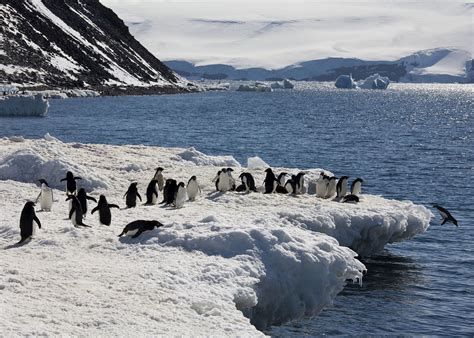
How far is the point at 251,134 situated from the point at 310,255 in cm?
7037

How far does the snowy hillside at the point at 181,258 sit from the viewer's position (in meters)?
15.0

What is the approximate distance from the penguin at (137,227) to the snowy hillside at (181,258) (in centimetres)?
17

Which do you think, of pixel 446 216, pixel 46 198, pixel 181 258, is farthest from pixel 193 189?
pixel 446 216

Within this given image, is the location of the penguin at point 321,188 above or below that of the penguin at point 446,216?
above

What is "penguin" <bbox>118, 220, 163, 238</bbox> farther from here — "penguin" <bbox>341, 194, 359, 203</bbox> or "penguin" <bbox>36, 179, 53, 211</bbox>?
"penguin" <bbox>341, 194, 359, 203</bbox>

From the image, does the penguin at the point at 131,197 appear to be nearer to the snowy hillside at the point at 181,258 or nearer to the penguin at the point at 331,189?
the snowy hillside at the point at 181,258

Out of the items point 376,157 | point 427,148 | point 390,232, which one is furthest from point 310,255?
point 427,148

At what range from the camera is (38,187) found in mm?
28828

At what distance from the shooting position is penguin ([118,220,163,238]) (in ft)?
68.0

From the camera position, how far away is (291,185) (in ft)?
103

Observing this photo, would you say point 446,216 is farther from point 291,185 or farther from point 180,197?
point 180,197

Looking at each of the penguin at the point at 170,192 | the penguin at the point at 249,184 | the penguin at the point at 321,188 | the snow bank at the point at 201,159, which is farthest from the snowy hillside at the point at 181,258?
the snow bank at the point at 201,159

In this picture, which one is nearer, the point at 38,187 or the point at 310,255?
the point at 310,255

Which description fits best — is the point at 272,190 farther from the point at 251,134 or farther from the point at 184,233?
the point at 251,134
